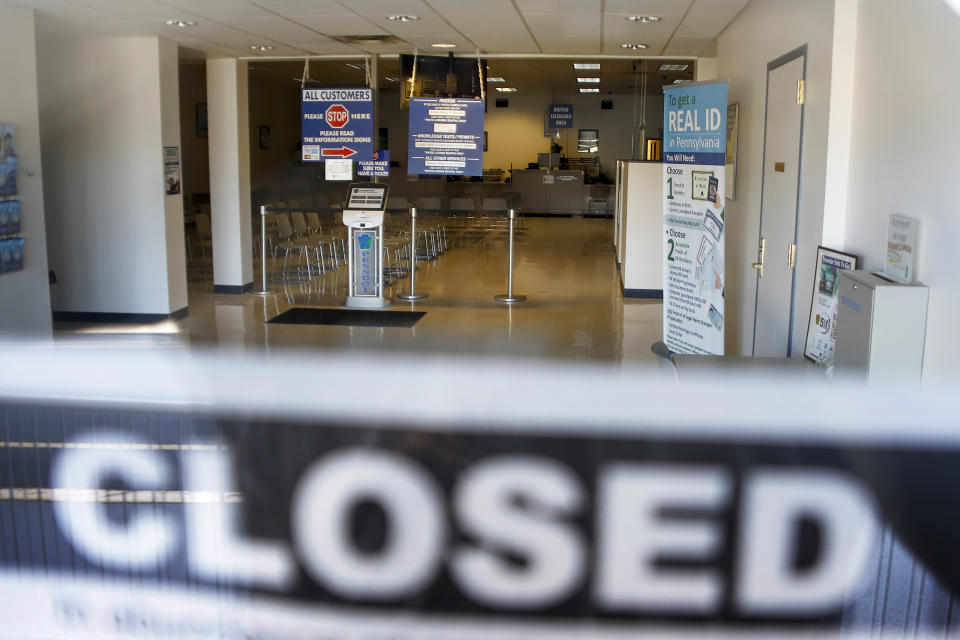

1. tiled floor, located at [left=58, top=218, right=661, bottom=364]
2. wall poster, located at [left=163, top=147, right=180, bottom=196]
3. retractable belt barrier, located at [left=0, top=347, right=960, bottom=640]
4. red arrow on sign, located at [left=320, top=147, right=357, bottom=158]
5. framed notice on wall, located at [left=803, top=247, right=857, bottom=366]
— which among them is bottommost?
tiled floor, located at [left=58, top=218, right=661, bottom=364]

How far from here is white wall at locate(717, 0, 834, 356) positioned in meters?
4.26

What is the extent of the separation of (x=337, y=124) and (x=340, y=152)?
0.30 metres

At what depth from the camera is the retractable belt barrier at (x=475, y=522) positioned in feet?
7.47

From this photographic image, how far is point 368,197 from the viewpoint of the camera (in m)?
9.31

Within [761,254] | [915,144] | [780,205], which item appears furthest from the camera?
[761,254]

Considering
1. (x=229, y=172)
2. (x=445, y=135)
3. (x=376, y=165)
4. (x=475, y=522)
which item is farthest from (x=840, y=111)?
(x=229, y=172)

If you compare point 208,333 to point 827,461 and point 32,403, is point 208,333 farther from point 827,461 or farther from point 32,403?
point 827,461

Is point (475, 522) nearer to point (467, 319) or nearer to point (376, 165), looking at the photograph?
point (467, 319)

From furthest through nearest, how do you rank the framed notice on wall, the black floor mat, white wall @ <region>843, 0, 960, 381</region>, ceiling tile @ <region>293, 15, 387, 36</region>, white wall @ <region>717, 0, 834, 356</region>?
the black floor mat < ceiling tile @ <region>293, 15, 387, 36</region> < white wall @ <region>717, 0, 834, 356</region> < the framed notice on wall < white wall @ <region>843, 0, 960, 381</region>

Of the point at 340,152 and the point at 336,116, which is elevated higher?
the point at 336,116

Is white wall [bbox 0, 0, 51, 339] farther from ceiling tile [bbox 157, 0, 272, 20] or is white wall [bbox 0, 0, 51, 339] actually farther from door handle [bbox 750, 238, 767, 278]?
door handle [bbox 750, 238, 767, 278]

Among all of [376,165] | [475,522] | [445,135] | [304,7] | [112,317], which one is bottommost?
[112,317]

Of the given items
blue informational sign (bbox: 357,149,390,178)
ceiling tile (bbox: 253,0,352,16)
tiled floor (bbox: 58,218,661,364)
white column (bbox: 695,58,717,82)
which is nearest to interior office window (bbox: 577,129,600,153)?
tiled floor (bbox: 58,218,661,364)

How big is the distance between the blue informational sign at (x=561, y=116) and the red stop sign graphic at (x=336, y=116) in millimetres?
12114
